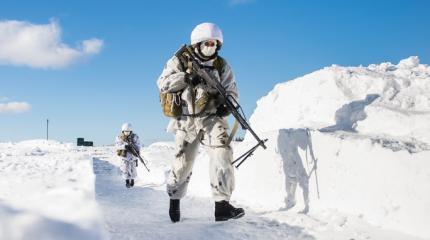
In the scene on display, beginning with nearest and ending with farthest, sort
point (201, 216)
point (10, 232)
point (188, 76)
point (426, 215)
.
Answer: point (10, 232) < point (426, 215) < point (188, 76) < point (201, 216)

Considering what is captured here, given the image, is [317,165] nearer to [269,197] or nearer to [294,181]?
[294,181]

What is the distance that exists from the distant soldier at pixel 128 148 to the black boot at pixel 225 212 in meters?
7.76

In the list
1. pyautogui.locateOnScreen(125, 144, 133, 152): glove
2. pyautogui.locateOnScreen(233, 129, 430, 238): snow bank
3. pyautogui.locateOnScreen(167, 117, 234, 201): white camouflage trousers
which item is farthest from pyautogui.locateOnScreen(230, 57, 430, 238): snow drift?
pyautogui.locateOnScreen(125, 144, 133, 152): glove

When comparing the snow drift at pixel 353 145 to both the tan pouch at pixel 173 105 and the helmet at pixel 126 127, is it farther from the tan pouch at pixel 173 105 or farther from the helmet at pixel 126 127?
the helmet at pixel 126 127

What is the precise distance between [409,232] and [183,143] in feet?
7.90

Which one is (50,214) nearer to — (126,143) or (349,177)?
(349,177)

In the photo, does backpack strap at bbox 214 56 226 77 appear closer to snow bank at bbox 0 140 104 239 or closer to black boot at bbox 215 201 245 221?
black boot at bbox 215 201 245 221

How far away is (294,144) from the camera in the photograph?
17.3 ft

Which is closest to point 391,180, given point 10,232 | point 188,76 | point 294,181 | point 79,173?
point 294,181

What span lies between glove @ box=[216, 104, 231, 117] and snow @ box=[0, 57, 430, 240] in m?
0.91

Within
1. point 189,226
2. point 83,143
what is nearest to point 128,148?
point 189,226

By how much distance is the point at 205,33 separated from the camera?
472 centimetres

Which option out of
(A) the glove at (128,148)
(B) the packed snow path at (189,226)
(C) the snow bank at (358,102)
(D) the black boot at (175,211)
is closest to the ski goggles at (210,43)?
(C) the snow bank at (358,102)

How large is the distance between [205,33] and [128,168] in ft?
26.1
